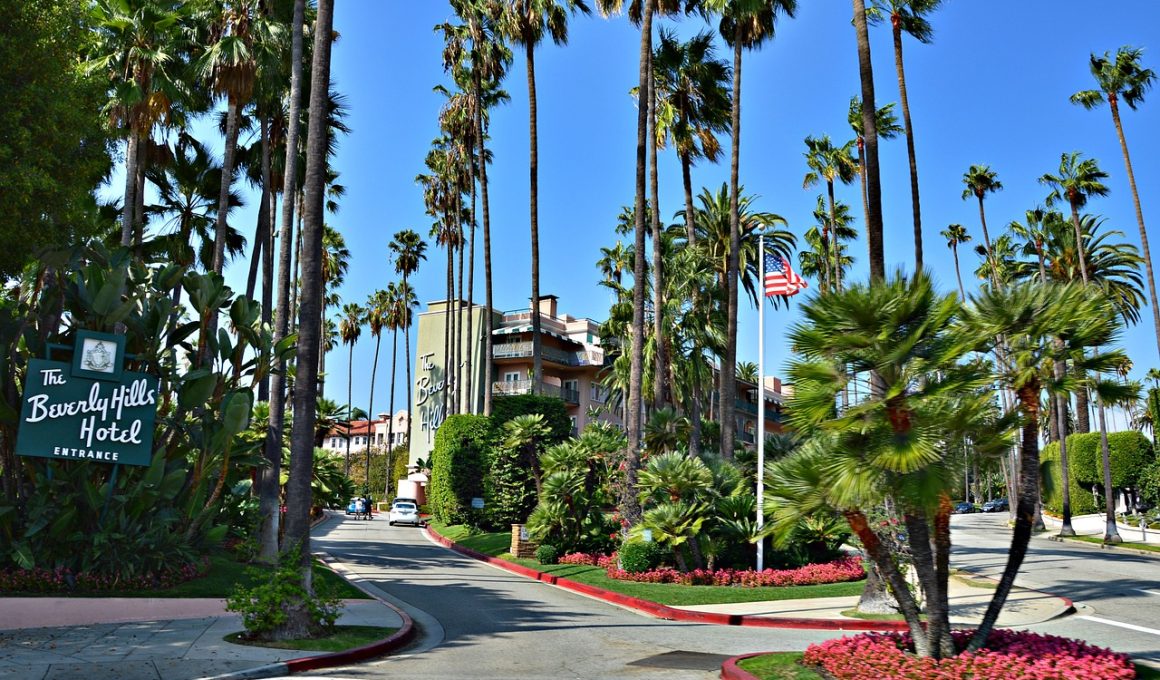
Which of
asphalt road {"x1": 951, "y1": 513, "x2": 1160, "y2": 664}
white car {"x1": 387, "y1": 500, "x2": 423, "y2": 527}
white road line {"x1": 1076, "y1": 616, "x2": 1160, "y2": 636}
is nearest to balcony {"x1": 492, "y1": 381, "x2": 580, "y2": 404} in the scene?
white car {"x1": 387, "y1": 500, "x2": 423, "y2": 527}

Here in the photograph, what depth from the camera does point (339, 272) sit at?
224 feet

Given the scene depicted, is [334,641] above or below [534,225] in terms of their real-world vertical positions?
below

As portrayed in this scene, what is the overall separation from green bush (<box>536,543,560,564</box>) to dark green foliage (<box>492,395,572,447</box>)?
38.7 feet

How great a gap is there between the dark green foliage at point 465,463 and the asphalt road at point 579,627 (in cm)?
1062

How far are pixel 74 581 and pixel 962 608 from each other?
16945mm

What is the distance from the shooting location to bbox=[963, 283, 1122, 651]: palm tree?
10.2m

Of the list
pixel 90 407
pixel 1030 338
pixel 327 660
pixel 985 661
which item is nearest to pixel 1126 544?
pixel 1030 338

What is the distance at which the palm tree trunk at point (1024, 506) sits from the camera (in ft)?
34.1

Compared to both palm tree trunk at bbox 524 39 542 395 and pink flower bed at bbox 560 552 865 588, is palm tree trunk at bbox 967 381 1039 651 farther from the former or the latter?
palm tree trunk at bbox 524 39 542 395

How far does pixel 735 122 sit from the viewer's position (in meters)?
28.9

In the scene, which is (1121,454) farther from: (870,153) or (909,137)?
(870,153)

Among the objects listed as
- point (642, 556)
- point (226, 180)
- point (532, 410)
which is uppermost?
point (226, 180)

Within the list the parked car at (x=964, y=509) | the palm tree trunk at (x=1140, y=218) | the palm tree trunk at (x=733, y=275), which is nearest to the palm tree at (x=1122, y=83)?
the palm tree trunk at (x=1140, y=218)

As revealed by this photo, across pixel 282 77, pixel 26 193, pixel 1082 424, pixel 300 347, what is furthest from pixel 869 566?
pixel 1082 424
